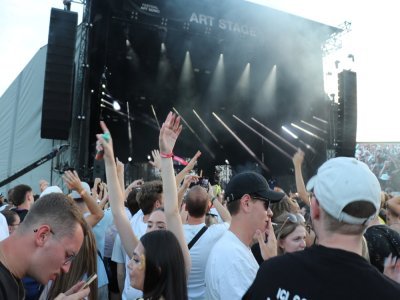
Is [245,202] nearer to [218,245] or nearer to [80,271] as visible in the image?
[218,245]

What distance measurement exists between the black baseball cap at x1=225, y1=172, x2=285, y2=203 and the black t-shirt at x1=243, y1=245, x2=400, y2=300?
36.8 inches

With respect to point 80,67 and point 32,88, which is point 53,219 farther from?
point 32,88

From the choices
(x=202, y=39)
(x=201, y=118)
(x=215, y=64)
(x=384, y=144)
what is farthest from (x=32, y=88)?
(x=384, y=144)

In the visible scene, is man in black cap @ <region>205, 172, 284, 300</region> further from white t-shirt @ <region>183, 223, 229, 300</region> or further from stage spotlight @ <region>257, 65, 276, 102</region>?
stage spotlight @ <region>257, 65, 276, 102</region>

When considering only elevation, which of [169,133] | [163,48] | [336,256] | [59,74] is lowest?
[336,256]

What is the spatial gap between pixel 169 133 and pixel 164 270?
2.89 feet

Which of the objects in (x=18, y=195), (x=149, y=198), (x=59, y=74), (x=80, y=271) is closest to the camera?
(x=80, y=271)

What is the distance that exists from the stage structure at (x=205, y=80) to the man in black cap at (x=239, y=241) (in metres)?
8.96

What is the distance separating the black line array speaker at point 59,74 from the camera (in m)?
9.16

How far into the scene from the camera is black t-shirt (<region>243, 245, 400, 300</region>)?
1051 millimetres

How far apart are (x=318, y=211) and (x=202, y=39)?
13.6 metres

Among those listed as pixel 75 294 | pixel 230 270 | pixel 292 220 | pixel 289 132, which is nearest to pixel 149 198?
pixel 292 220

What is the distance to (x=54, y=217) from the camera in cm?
146

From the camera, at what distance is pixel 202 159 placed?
70.5ft
